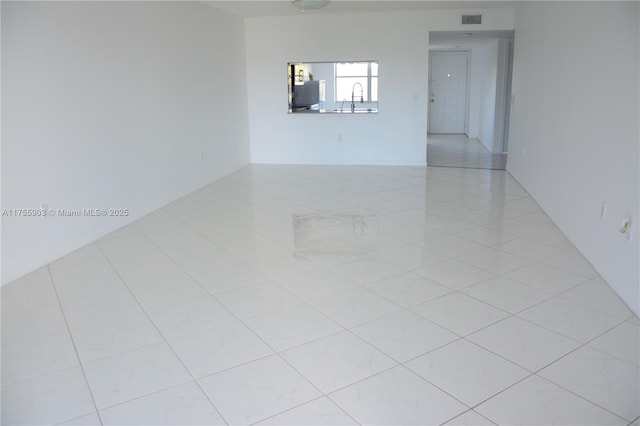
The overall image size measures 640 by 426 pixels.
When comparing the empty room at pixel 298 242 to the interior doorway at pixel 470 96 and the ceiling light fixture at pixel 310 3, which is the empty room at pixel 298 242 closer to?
the ceiling light fixture at pixel 310 3

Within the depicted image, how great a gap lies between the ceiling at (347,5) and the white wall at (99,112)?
41 cm

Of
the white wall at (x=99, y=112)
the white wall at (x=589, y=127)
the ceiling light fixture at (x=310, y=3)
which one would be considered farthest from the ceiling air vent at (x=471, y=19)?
the white wall at (x=99, y=112)

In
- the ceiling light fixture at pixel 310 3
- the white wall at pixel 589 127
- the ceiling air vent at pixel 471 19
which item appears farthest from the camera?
the ceiling air vent at pixel 471 19

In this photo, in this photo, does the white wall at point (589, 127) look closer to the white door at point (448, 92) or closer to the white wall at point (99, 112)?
the white wall at point (99, 112)

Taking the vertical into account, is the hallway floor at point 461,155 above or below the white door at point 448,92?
below

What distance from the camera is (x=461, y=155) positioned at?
916cm

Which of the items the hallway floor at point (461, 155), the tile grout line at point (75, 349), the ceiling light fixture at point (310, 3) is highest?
the ceiling light fixture at point (310, 3)

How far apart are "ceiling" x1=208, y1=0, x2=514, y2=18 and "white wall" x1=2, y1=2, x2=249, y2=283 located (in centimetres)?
41

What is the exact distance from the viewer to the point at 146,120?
5246 millimetres

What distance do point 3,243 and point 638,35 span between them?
4.27 m

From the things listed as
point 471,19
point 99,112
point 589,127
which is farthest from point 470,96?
point 99,112

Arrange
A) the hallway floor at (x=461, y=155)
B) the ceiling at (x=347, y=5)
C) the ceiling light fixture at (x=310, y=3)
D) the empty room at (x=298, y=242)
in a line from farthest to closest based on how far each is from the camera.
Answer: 1. the hallway floor at (x=461, y=155)
2. the ceiling at (x=347, y=5)
3. the ceiling light fixture at (x=310, y=3)
4. the empty room at (x=298, y=242)

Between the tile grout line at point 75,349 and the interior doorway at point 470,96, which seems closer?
the tile grout line at point 75,349

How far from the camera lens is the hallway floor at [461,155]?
8109mm
